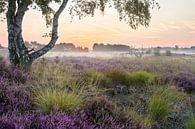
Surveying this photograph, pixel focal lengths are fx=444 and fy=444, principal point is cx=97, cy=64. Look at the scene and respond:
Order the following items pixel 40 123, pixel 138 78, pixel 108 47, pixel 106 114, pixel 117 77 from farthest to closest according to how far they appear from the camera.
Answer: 1. pixel 108 47
2. pixel 117 77
3. pixel 138 78
4. pixel 106 114
5. pixel 40 123

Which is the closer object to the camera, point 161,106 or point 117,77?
point 161,106

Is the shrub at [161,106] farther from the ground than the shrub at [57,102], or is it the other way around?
the shrub at [57,102]

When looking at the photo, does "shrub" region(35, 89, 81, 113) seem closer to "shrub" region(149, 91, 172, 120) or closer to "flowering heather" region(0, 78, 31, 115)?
"flowering heather" region(0, 78, 31, 115)

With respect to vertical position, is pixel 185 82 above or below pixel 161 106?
below

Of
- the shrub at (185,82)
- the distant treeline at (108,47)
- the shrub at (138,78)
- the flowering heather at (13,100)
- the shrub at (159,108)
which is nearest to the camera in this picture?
the flowering heather at (13,100)

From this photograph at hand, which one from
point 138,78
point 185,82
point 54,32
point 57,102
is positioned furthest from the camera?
point 54,32

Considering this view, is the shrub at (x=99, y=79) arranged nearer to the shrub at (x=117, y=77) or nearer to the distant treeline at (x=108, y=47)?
the shrub at (x=117, y=77)

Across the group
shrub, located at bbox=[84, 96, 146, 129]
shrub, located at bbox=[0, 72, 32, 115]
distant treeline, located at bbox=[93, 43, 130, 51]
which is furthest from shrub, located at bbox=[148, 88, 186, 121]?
distant treeline, located at bbox=[93, 43, 130, 51]

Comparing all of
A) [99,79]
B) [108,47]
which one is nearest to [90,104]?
[99,79]

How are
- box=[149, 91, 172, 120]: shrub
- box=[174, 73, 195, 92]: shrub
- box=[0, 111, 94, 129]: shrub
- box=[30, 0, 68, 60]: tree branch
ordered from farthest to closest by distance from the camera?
box=[30, 0, 68, 60]: tree branch → box=[174, 73, 195, 92]: shrub → box=[149, 91, 172, 120]: shrub → box=[0, 111, 94, 129]: shrub

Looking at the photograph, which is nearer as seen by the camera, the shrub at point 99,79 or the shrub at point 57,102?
the shrub at point 57,102

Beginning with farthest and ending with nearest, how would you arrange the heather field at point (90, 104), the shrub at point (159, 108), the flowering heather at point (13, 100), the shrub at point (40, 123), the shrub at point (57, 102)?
the shrub at point (159, 108), the shrub at point (57, 102), the flowering heather at point (13, 100), the heather field at point (90, 104), the shrub at point (40, 123)

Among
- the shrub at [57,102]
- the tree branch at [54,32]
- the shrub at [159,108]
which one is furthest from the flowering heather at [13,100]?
the tree branch at [54,32]

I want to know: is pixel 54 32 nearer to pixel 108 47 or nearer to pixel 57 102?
pixel 57 102
